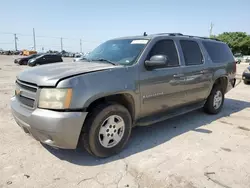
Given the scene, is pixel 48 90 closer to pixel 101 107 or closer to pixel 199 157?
pixel 101 107

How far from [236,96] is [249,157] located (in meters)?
5.48

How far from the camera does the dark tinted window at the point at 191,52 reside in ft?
14.5

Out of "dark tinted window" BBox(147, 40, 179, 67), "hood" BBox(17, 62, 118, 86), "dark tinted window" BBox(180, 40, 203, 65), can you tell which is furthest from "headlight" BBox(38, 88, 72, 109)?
"dark tinted window" BBox(180, 40, 203, 65)

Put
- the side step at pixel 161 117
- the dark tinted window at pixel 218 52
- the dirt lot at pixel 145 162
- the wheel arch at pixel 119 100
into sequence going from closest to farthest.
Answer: the dirt lot at pixel 145 162, the wheel arch at pixel 119 100, the side step at pixel 161 117, the dark tinted window at pixel 218 52

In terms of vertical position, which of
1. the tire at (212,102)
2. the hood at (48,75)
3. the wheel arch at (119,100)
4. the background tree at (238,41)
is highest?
the background tree at (238,41)

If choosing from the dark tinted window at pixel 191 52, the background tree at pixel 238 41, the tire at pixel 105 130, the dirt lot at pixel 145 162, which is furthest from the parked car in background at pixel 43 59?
the background tree at pixel 238 41

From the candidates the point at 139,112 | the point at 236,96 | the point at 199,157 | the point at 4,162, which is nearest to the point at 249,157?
the point at 199,157

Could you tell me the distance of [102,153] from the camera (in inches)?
124

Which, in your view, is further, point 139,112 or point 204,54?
point 204,54

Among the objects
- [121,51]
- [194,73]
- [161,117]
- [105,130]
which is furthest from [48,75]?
[194,73]

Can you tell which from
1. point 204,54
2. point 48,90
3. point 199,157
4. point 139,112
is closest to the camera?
point 48,90

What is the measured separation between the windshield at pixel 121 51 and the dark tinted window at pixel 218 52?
2.14m

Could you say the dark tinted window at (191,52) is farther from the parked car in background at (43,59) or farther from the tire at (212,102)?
the parked car in background at (43,59)

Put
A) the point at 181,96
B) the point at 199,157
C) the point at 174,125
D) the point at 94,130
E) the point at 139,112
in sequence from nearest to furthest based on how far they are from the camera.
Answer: the point at 94,130 → the point at 199,157 → the point at 139,112 → the point at 181,96 → the point at 174,125
